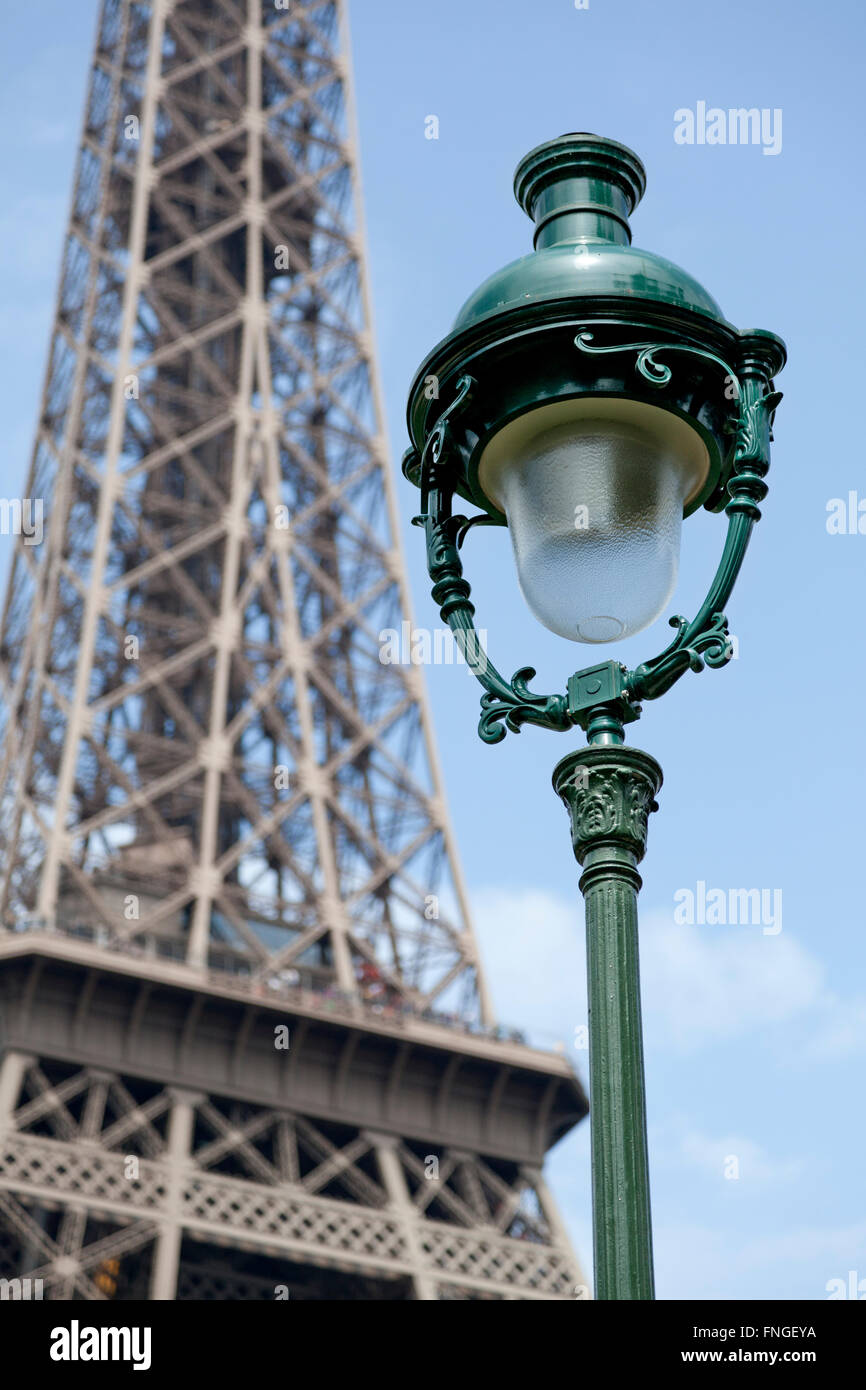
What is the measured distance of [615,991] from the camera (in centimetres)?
778

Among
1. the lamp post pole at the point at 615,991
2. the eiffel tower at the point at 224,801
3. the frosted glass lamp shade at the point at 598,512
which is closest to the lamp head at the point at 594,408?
the frosted glass lamp shade at the point at 598,512

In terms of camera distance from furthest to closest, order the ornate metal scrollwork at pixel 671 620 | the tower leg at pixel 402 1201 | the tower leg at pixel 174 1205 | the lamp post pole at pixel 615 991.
Result: 1. the tower leg at pixel 402 1201
2. the tower leg at pixel 174 1205
3. the ornate metal scrollwork at pixel 671 620
4. the lamp post pole at pixel 615 991

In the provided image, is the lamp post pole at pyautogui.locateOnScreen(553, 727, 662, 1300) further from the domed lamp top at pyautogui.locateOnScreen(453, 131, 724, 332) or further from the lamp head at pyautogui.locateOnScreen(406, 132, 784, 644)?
the domed lamp top at pyautogui.locateOnScreen(453, 131, 724, 332)

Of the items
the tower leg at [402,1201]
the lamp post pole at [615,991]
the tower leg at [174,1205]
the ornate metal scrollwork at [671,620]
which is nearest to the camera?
the lamp post pole at [615,991]

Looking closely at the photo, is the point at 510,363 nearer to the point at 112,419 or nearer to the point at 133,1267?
the point at 133,1267

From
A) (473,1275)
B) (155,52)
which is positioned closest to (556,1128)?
(473,1275)

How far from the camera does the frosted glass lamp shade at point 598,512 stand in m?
8.39

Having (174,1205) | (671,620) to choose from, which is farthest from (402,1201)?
(671,620)

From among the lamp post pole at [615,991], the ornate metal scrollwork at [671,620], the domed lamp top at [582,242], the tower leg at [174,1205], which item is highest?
the tower leg at [174,1205]

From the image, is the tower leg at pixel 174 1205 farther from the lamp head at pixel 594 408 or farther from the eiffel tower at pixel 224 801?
the lamp head at pixel 594 408

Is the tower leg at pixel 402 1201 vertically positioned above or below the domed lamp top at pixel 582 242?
above

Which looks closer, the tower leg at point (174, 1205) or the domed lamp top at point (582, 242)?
the domed lamp top at point (582, 242)

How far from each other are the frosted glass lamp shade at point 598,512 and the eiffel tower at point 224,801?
34.5 metres

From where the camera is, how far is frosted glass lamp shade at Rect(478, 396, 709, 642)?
8391mm
